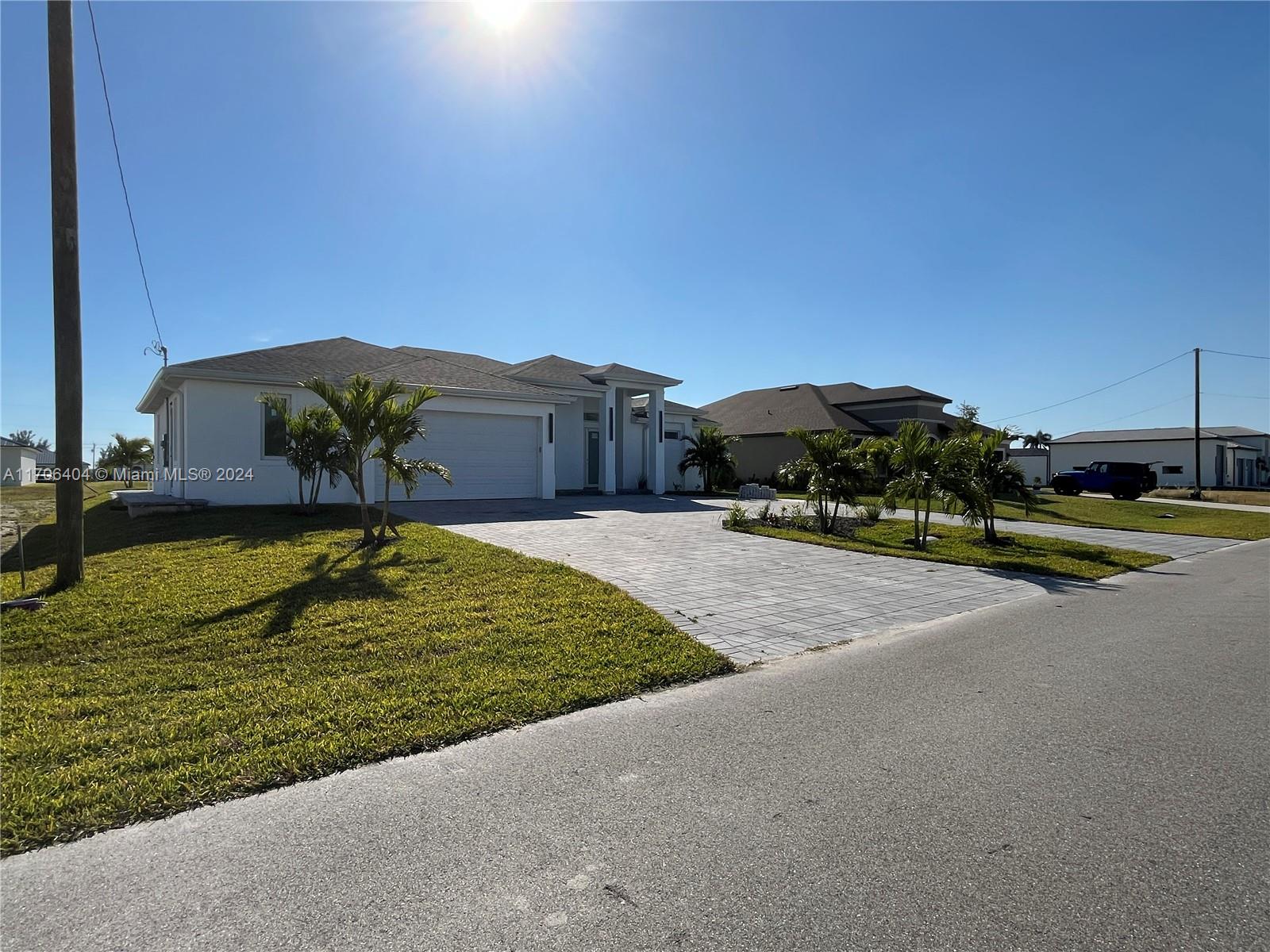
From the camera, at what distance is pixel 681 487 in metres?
29.0

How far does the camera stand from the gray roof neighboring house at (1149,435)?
180 feet

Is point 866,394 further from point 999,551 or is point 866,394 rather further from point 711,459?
point 999,551

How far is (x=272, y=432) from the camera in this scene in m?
16.7

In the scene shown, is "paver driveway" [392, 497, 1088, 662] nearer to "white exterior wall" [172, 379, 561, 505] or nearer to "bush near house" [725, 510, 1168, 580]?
"bush near house" [725, 510, 1168, 580]

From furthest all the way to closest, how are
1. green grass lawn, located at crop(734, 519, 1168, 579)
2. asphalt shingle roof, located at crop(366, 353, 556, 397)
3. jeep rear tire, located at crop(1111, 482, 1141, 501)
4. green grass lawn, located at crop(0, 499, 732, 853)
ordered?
jeep rear tire, located at crop(1111, 482, 1141, 501)
asphalt shingle roof, located at crop(366, 353, 556, 397)
green grass lawn, located at crop(734, 519, 1168, 579)
green grass lawn, located at crop(0, 499, 732, 853)

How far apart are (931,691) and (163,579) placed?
26.2ft

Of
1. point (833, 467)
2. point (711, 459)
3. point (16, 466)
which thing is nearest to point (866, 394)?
point (711, 459)

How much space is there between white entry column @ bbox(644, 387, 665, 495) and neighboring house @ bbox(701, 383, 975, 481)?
9842mm

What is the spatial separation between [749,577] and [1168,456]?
195ft

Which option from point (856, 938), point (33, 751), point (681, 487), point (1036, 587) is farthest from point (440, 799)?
point (681, 487)

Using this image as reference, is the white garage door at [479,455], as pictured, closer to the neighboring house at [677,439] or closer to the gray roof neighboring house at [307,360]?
the gray roof neighboring house at [307,360]

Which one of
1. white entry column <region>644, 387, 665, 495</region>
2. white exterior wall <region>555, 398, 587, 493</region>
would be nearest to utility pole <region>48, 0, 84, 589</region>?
white exterior wall <region>555, 398, 587, 493</region>

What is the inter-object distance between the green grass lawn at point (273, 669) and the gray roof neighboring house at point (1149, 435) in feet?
201

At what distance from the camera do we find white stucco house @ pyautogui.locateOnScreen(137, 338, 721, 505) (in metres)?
16.0
